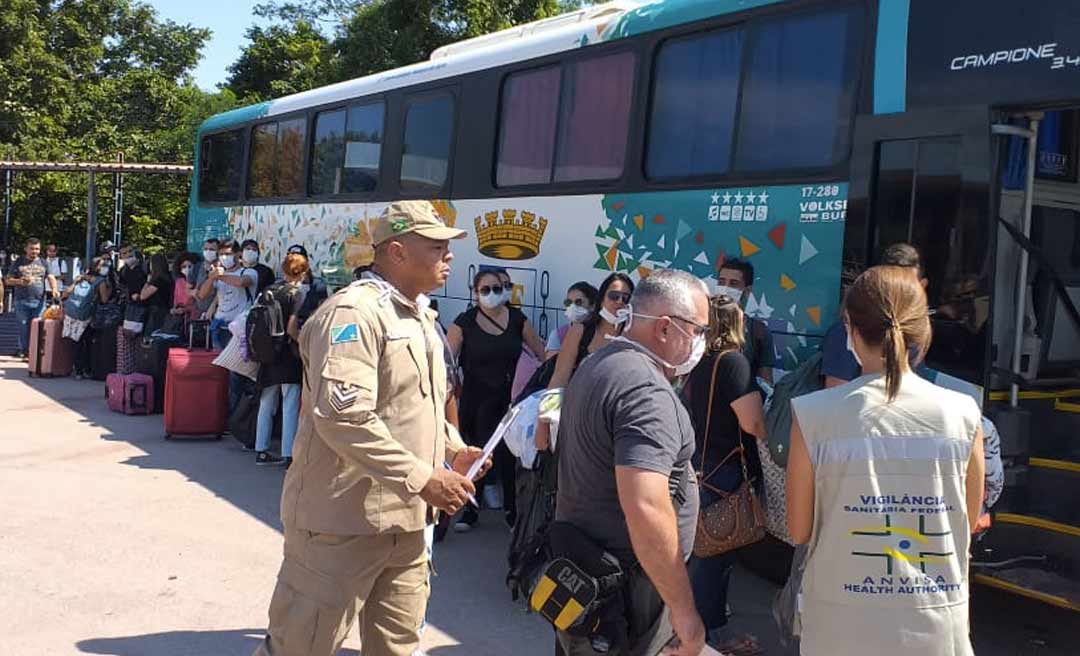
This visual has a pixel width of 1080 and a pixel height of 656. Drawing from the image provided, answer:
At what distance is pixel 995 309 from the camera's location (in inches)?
205

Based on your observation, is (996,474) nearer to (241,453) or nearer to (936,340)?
(936,340)

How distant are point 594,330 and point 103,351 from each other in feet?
34.8

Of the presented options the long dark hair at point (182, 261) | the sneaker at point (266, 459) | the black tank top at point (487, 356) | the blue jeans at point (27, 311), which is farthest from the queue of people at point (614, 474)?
the blue jeans at point (27, 311)

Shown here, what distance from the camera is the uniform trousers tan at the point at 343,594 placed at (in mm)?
3521

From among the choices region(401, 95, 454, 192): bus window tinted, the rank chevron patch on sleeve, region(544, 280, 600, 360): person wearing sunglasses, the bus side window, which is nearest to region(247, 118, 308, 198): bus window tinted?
region(401, 95, 454, 192): bus window tinted

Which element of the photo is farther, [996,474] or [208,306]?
[208,306]

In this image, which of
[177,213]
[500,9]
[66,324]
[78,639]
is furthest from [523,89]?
[177,213]

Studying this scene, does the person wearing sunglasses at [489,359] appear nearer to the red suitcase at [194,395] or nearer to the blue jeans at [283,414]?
the blue jeans at [283,414]

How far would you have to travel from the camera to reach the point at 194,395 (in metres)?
10.7

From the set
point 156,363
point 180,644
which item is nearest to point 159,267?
point 156,363

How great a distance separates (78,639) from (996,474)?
4246 millimetres

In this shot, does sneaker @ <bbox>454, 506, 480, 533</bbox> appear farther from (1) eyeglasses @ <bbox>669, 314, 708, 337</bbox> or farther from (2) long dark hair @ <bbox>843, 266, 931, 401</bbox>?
(2) long dark hair @ <bbox>843, 266, 931, 401</bbox>

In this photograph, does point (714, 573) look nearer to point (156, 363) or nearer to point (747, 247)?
point (747, 247)

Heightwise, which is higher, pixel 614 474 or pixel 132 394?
pixel 614 474
